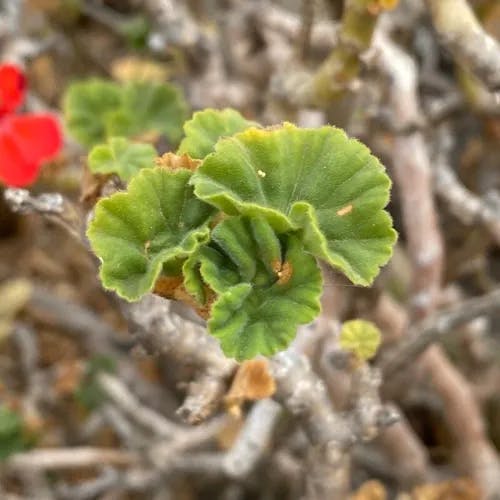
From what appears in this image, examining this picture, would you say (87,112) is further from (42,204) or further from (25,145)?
(42,204)

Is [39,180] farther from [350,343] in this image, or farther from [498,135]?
[498,135]

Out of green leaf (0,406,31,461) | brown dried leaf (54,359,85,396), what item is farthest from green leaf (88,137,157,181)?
brown dried leaf (54,359,85,396)

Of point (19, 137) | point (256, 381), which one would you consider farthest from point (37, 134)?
point (256, 381)

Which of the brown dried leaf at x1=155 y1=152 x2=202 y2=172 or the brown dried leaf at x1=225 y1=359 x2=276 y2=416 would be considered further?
the brown dried leaf at x1=225 y1=359 x2=276 y2=416

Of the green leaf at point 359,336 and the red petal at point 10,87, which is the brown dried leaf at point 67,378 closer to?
the red petal at point 10,87

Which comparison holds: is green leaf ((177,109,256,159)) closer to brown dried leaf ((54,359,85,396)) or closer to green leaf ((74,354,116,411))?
green leaf ((74,354,116,411))
